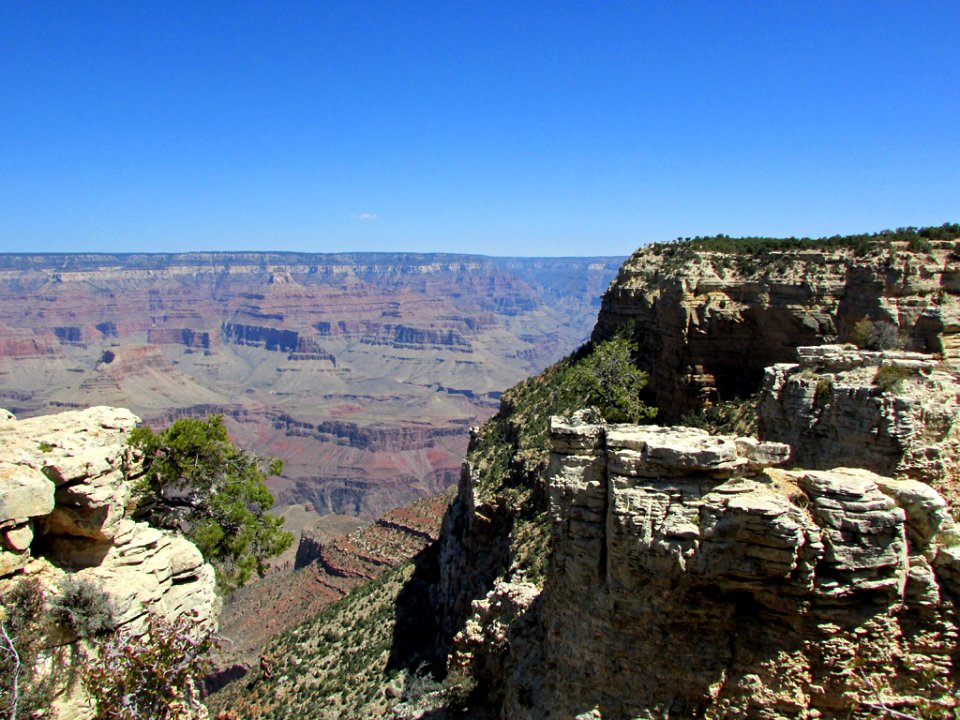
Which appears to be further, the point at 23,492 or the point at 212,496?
the point at 212,496

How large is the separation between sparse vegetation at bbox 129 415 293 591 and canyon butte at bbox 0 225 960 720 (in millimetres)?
4192

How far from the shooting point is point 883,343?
2386cm

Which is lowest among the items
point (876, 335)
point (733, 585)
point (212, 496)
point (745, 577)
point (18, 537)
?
point (212, 496)

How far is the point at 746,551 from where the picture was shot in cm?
954

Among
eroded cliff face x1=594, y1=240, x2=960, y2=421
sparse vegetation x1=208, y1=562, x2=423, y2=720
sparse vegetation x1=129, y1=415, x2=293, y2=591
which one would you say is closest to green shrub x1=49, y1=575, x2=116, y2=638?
sparse vegetation x1=129, y1=415, x2=293, y2=591

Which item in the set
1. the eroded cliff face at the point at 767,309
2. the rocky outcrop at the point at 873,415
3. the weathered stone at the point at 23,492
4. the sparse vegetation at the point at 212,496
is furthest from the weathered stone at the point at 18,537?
the eroded cliff face at the point at 767,309

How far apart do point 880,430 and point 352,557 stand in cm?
4204

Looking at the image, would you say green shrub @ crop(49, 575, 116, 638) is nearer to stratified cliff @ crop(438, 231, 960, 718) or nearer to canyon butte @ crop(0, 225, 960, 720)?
canyon butte @ crop(0, 225, 960, 720)

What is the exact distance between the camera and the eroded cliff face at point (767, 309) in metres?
25.0

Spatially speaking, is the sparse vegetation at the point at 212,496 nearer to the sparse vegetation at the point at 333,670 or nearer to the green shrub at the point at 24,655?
the green shrub at the point at 24,655

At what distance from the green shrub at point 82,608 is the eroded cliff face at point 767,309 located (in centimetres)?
2443

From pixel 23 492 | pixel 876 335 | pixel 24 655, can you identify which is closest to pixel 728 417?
pixel 876 335

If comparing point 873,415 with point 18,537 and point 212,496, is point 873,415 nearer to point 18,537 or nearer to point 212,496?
point 212,496

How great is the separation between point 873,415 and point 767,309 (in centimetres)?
1616
